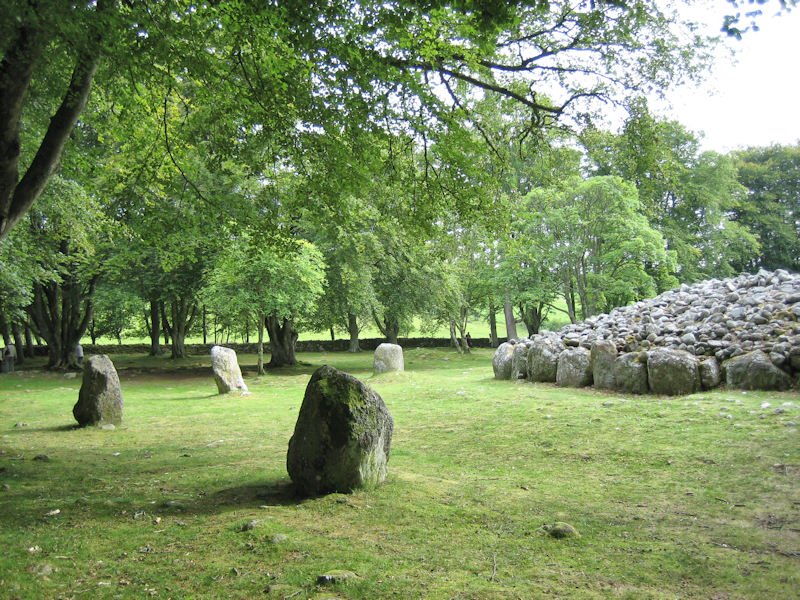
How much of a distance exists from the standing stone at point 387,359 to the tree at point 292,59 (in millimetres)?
11955

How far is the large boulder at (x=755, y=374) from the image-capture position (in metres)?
11.0

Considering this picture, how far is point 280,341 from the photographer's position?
28641mm

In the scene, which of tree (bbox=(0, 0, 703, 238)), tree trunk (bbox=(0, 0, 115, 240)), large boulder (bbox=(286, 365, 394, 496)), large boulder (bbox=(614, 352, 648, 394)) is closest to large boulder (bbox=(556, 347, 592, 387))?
large boulder (bbox=(614, 352, 648, 394))

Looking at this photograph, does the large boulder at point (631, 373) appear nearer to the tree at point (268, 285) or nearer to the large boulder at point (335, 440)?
the large boulder at point (335, 440)

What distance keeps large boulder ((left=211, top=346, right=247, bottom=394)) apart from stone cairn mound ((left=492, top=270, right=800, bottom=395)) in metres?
8.66

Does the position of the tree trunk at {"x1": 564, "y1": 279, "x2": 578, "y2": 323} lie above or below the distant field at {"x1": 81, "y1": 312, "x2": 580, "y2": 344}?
above

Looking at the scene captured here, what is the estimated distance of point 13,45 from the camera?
5.48 meters

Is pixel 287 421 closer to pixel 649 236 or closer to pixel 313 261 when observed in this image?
pixel 313 261

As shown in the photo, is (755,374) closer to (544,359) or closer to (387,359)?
(544,359)

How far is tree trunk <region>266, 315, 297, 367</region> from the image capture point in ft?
92.9

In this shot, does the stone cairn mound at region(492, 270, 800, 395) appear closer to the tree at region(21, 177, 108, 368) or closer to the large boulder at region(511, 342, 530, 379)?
the large boulder at region(511, 342, 530, 379)

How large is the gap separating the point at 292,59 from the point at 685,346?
10824mm

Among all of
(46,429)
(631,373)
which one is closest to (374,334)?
(631,373)

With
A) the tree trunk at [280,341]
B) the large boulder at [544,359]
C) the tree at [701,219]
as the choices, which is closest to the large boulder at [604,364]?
the large boulder at [544,359]
